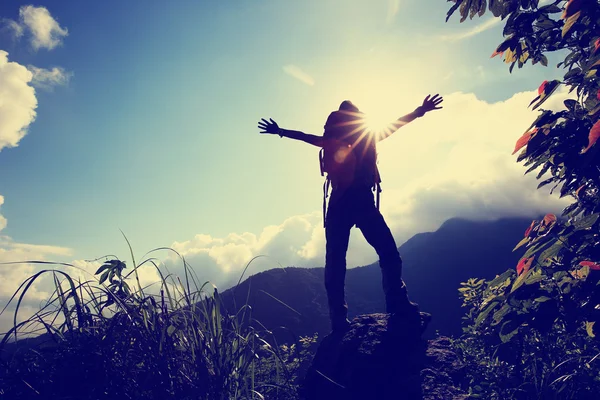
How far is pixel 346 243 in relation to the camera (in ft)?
14.6

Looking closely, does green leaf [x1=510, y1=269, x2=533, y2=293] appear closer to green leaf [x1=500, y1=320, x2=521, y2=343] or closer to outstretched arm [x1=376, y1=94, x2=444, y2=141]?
green leaf [x1=500, y1=320, x2=521, y2=343]

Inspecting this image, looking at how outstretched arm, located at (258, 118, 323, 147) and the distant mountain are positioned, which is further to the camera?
the distant mountain

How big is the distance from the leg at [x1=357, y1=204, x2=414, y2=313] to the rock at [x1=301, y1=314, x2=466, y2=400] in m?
0.23

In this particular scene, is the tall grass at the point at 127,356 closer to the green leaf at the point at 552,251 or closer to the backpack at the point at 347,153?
the green leaf at the point at 552,251

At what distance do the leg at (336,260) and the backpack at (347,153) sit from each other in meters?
0.20

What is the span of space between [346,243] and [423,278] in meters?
75.5

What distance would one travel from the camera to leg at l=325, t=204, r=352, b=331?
13.7ft

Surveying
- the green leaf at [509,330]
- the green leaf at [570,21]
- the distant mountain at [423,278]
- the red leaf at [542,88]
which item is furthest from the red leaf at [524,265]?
the distant mountain at [423,278]

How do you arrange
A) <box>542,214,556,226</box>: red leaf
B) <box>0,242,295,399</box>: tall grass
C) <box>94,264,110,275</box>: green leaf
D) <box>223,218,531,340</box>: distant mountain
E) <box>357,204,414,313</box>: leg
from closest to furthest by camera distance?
<box>0,242,295,399</box>: tall grass < <box>542,214,556,226</box>: red leaf < <box>94,264,110,275</box>: green leaf < <box>357,204,414,313</box>: leg < <box>223,218,531,340</box>: distant mountain

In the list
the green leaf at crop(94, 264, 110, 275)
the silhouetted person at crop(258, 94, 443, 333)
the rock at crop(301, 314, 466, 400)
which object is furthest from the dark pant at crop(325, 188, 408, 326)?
the green leaf at crop(94, 264, 110, 275)

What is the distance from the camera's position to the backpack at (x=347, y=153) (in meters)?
4.53

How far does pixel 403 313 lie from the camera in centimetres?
397

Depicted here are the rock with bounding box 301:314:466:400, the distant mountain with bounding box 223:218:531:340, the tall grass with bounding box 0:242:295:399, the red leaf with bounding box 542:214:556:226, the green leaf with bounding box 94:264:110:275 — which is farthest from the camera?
the distant mountain with bounding box 223:218:531:340

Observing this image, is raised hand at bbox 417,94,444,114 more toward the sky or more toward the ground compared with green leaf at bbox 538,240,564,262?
more toward the sky
